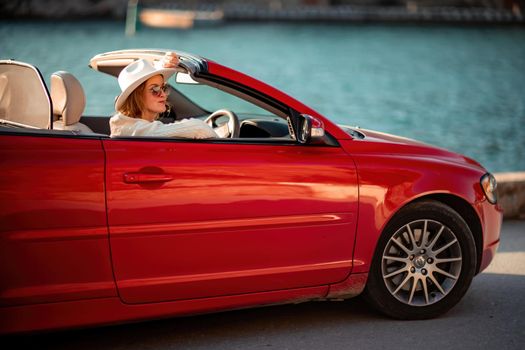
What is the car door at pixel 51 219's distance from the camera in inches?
138

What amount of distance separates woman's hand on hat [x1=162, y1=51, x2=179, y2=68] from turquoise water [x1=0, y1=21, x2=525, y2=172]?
24.8 m

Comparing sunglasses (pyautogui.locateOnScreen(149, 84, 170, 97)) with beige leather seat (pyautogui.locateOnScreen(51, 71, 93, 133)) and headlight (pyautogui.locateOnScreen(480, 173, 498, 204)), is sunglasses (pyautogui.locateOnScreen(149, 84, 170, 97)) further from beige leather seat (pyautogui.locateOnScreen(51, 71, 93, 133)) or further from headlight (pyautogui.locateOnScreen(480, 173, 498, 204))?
headlight (pyautogui.locateOnScreen(480, 173, 498, 204))

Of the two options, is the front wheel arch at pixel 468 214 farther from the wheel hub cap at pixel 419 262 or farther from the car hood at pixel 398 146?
the wheel hub cap at pixel 419 262

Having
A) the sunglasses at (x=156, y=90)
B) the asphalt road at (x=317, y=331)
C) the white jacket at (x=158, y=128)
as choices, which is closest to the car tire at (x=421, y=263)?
the asphalt road at (x=317, y=331)

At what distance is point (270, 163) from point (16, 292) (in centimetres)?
139

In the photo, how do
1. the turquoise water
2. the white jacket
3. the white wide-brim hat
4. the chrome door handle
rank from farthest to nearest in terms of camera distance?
the turquoise water → the white wide-brim hat → the white jacket → the chrome door handle

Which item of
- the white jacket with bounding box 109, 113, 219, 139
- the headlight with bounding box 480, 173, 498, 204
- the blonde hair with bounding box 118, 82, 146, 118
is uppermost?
the blonde hair with bounding box 118, 82, 146, 118

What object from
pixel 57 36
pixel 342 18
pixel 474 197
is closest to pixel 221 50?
pixel 57 36

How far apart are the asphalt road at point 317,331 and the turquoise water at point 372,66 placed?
2379 centimetres

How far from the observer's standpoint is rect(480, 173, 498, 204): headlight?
4676 millimetres

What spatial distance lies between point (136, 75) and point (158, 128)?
1.12ft

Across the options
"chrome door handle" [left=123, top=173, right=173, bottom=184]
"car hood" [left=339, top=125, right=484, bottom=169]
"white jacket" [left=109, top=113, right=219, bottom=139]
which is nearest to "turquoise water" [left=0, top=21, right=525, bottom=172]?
"car hood" [left=339, top=125, right=484, bottom=169]

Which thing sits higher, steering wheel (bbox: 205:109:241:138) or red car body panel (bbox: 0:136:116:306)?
steering wheel (bbox: 205:109:241:138)

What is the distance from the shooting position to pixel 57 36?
95375mm
